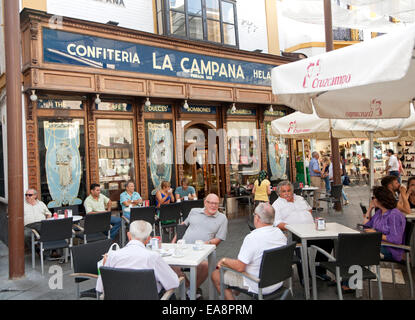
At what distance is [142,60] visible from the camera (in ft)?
32.5

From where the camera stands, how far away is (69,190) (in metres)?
8.91

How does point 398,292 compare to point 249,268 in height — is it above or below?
below

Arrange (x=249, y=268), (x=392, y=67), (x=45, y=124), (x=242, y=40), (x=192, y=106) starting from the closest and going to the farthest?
(x=392, y=67) < (x=249, y=268) < (x=45, y=124) < (x=192, y=106) < (x=242, y=40)

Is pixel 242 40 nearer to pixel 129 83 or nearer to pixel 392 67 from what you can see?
pixel 129 83

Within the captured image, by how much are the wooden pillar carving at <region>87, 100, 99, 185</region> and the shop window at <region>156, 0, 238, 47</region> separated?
3.30 m

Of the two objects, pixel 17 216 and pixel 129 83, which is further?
pixel 129 83

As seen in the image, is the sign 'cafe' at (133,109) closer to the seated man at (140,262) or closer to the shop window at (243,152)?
the shop window at (243,152)

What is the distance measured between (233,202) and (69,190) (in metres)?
5.23

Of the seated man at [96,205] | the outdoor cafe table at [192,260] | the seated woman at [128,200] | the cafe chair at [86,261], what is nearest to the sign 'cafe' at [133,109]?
the seated man at [96,205]

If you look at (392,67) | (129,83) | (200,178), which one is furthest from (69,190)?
(392,67)

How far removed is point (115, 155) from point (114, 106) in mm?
1325

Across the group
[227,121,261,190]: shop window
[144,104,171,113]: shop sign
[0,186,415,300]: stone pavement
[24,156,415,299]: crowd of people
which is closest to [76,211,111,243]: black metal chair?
[0,186,415,300]: stone pavement

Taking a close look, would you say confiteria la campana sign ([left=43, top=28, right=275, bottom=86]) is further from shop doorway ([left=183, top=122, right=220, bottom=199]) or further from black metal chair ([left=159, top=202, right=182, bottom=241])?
black metal chair ([left=159, top=202, right=182, bottom=241])

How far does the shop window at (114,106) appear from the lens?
964cm
